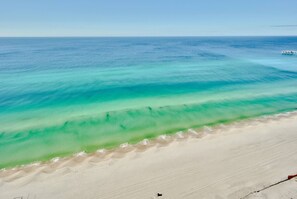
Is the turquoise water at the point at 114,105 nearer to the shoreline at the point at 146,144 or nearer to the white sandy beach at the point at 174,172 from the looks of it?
the shoreline at the point at 146,144

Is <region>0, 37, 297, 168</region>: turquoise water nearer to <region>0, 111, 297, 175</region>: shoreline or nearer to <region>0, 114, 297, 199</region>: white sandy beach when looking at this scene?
<region>0, 111, 297, 175</region>: shoreline

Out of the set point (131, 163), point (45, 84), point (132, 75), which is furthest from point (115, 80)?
point (131, 163)

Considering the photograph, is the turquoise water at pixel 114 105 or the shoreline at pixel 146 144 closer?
the shoreline at pixel 146 144

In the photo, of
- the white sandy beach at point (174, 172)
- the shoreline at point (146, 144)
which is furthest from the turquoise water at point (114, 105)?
the white sandy beach at point (174, 172)

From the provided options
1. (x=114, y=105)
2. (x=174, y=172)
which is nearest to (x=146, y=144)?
(x=174, y=172)

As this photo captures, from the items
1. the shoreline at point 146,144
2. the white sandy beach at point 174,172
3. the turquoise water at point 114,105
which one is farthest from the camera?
the turquoise water at point 114,105

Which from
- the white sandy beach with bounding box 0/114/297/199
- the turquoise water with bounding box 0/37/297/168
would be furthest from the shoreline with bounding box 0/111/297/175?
the turquoise water with bounding box 0/37/297/168

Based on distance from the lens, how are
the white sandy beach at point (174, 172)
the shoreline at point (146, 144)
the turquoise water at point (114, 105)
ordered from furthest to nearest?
the turquoise water at point (114, 105), the shoreline at point (146, 144), the white sandy beach at point (174, 172)

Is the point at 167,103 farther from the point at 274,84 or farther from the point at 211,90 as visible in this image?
the point at 274,84
